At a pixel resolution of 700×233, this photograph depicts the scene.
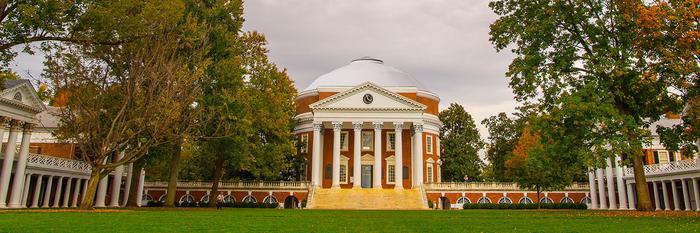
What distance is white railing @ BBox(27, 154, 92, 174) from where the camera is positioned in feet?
113

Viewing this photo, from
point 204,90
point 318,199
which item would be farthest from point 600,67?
point 318,199

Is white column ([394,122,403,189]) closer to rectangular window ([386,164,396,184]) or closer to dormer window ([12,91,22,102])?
rectangular window ([386,164,396,184])

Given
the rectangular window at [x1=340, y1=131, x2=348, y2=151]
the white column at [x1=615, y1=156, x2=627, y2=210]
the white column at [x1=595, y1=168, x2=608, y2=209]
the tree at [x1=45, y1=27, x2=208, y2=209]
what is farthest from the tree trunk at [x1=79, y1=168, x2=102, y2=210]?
the white column at [x1=595, y1=168, x2=608, y2=209]

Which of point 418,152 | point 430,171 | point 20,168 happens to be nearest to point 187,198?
point 20,168

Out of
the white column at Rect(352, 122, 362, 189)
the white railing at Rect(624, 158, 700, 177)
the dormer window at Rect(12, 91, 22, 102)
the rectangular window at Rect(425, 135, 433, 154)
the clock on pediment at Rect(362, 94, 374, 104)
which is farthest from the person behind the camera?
the rectangular window at Rect(425, 135, 433, 154)

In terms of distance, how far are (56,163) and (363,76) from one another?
33254 millimetres

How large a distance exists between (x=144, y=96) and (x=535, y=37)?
18.4 meters

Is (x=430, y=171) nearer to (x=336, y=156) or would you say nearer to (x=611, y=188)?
(x=336, y=156)

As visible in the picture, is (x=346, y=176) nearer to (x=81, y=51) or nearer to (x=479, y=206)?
(x=479, y=206)

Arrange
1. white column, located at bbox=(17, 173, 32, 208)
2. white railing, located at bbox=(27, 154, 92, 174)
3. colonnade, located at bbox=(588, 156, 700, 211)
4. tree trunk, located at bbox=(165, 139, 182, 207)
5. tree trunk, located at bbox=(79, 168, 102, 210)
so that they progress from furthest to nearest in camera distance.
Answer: colonnade, located at bbox=(588, 156, 700, 211) → white railing, located at bbox=(27, 154, 92, 174) → white column, located at bbox=(17, 173, 32, 208) → tree trunk, located at bbox=(165, 139, 182, 207) → tree trunk, located at bbox=(79, 168, 102, 210)

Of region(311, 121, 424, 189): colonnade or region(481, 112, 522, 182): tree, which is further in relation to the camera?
region(481, 112, 522, 182): tree

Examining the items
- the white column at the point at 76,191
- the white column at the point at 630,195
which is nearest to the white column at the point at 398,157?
the white column at the point at 630,195

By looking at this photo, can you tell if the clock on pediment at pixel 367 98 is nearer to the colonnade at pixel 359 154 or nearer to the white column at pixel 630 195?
the colonnade at pixel 359 154

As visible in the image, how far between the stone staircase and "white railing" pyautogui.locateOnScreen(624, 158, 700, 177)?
17598mm
